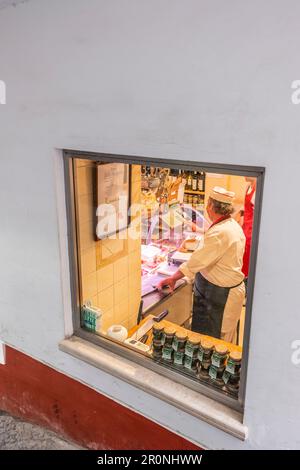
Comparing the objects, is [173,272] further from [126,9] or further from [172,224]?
[126,9]

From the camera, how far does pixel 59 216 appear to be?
224 cm

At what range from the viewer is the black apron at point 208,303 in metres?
3.05

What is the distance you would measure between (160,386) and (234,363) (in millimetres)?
421

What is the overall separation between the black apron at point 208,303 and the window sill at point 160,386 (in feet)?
2.97

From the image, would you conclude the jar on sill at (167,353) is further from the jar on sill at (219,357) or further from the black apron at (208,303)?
the black apron at (208,303)

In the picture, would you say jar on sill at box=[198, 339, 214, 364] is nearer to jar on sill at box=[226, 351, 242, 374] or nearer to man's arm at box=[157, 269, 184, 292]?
jar on sill at box=[226, 351, 242, 374]

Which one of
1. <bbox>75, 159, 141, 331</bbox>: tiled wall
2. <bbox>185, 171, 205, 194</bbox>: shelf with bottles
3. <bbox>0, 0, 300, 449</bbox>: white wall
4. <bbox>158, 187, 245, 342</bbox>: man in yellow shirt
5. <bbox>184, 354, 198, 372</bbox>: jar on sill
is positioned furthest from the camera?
<bbox>185, 171, 205, 194</bbox>: shelf with bottles

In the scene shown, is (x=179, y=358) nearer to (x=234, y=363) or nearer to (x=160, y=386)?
(x=160, y=386)

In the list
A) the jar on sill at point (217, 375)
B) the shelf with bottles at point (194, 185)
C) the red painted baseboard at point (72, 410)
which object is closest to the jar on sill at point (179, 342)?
the jar on sill at point (217, 375)

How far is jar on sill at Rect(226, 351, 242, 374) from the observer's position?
6.37 feet

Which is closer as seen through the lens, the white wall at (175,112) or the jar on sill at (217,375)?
the white wall at (175,112)

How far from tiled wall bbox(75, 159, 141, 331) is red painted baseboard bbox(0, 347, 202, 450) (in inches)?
19.8

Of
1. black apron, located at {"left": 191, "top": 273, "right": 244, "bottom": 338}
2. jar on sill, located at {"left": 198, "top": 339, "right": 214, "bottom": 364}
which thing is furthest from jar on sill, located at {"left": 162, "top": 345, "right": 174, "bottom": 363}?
black apron, located at {"left": 191, "top": 273, "right": 244, "bottom": 338}

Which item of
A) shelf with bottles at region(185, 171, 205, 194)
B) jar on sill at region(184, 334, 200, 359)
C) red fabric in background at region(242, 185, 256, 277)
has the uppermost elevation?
shelf with bottles at region(185, 171, 205, 194)
